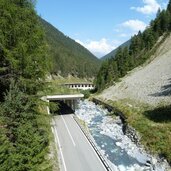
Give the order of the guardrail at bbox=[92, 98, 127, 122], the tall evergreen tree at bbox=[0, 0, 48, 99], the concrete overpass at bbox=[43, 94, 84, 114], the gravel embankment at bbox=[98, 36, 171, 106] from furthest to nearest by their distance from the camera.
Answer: the concrete overpass at bbox=[43, 94, 84, 114] < the gravel embankment at bbox=[98, 36, 171, 106] < the guardrail at bbox=[92, 98, 127, 122] < the tall evergreen tree at bbox=[0, 0, 48, 99]

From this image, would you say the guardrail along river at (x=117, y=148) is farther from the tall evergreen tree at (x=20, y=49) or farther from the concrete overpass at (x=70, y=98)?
the tall evergreen tree at (x=20, y=49)

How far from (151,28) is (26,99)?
10058cm

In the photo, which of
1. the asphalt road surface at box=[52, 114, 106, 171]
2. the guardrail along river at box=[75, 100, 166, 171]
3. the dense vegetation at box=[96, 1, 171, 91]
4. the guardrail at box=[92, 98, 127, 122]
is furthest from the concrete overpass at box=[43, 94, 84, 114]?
the dense vegetation at box=[96, 1, 171, 91]

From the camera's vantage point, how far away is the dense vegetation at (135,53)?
9241cm

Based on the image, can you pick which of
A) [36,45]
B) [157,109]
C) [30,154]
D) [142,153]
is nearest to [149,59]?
[157,109]

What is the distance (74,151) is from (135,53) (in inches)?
3193

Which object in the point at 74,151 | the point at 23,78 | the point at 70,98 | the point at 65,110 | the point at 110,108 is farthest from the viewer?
the point at 110,108

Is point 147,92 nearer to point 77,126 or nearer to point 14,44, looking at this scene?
point 77,126

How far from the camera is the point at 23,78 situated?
23.1 meters

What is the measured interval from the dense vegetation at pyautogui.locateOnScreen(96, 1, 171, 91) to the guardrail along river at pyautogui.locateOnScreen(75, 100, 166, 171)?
39934mm

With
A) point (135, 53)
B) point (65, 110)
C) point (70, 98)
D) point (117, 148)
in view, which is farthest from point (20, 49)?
point (135, 53)

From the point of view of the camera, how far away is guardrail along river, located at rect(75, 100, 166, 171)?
2827 cm

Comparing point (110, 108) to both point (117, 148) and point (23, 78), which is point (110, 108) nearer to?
point (117, 148)

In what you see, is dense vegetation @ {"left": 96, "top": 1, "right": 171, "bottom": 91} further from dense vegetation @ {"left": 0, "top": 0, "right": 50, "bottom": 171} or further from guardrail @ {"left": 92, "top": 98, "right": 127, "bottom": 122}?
dense vegetation @ {"left": 0, "top": 0, "right": 50, "bottom": 171}
